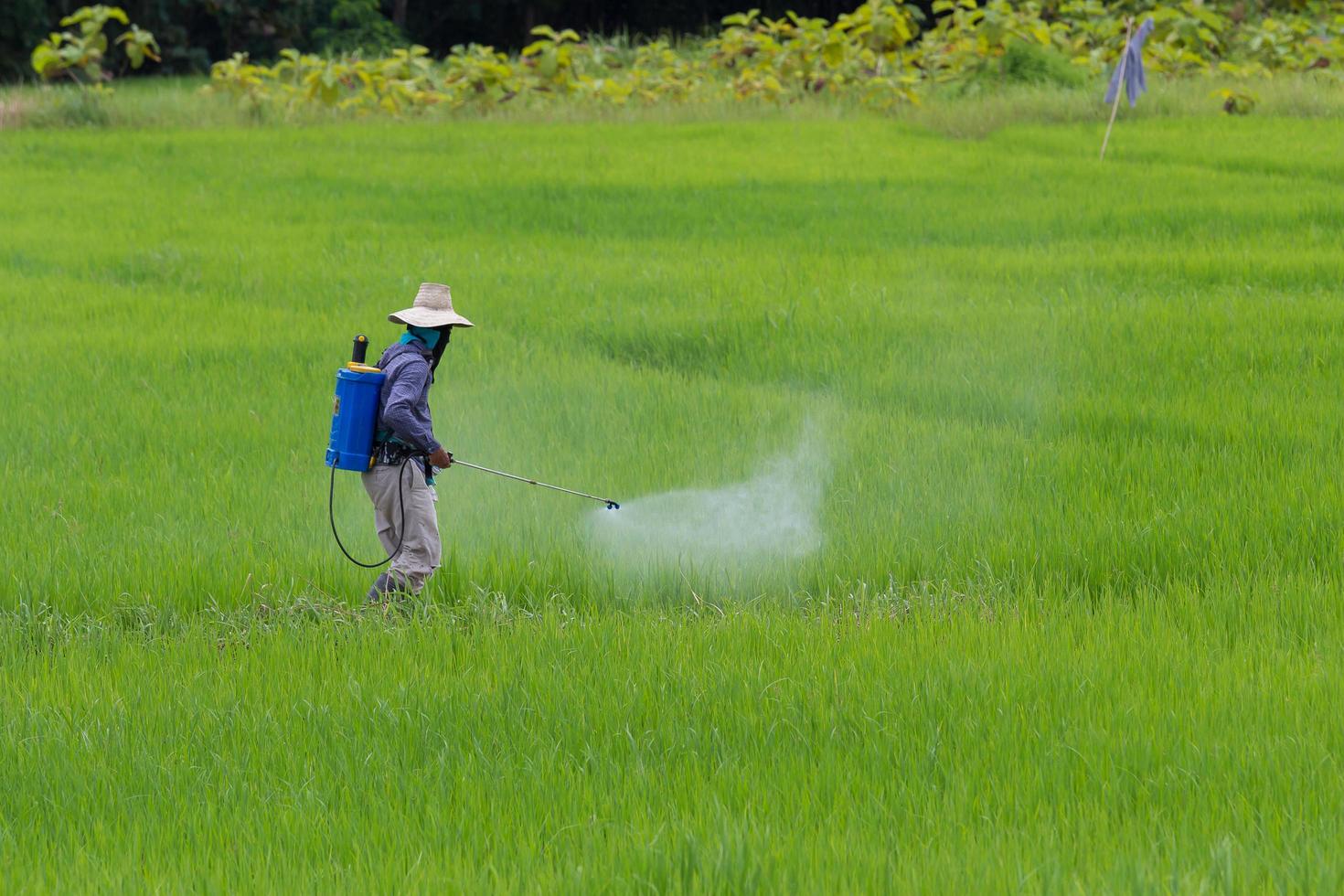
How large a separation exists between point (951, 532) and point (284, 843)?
10.1 ft

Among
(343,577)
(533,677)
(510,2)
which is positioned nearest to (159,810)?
(533,677)

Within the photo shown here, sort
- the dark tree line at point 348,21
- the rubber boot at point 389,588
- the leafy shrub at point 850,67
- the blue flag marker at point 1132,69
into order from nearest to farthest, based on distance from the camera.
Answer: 1. the rubber boot at point 389,588
2. the blue flag marker at point 1132,69
3. the leafy shrub at point 850,67
4. the dark tree line at point 348,21

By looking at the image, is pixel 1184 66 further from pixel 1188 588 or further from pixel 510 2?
pixel 510 2

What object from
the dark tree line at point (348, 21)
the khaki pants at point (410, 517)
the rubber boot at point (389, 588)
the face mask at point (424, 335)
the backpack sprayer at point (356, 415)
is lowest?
the dark tree line at point (348, 21)

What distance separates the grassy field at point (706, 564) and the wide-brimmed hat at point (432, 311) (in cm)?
100

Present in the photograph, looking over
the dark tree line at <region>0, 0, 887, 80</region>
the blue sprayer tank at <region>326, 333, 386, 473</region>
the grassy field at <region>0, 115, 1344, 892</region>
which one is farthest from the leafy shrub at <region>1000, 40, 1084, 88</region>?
the blue sprayer tank at <region>326, 333, 386, 473</region>

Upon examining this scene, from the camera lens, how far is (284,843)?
321 cm

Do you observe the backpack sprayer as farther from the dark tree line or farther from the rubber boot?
the dark tree line

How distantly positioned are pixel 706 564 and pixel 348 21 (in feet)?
112

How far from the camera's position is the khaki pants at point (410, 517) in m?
4.75

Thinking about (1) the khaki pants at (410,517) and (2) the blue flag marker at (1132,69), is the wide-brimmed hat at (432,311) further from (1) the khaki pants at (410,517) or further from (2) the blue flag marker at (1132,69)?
(2) the blue flag marker at (1132,69)

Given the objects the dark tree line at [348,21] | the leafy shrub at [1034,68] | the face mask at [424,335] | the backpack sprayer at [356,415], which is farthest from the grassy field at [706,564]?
the dark tree line at [348,21]

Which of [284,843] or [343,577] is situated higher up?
[284,843]

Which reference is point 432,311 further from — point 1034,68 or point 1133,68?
point 1034,68
